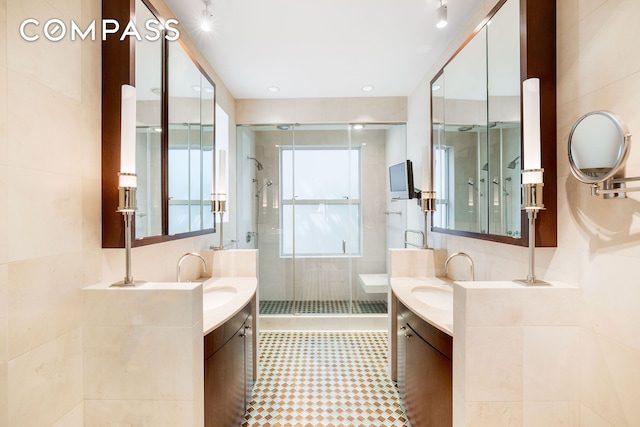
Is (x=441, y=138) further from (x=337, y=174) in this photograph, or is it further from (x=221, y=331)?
(x=221, y=331)

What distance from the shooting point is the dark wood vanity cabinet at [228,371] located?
1.32 m

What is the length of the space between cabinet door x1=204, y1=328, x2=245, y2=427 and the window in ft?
7.07

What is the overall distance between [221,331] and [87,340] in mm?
525

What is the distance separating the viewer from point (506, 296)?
1129 millimetres

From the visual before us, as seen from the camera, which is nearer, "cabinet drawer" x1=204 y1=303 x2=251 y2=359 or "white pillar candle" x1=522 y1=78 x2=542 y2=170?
"white pillar candle" x1=522 y1=78 x2=542 y2=170

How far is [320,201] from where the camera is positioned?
3.86 metres

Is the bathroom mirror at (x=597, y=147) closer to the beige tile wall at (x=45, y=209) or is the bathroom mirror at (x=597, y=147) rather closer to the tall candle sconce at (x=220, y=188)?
the beige tile wall at (x=45, y=209)

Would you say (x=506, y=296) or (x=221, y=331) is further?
(x=221, y=331)

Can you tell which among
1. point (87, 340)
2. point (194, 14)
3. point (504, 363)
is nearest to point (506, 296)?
point (504, 363)

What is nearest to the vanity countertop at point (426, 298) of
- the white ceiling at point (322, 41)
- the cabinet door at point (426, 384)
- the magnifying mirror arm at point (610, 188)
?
the cabinet door at point (426, 384)

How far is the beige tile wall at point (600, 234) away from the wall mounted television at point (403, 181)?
4.55ft

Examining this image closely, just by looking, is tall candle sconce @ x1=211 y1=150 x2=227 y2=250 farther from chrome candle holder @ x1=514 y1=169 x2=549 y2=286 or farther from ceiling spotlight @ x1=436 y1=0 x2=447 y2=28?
chrome candle holder @ x1=514 y1=169 x2=549 y2=286

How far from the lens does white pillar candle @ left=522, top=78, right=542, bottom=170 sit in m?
1.17

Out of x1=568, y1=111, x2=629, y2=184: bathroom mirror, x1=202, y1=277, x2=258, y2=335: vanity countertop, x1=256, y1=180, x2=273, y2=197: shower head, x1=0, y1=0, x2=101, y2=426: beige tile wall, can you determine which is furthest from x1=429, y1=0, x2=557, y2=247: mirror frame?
x1=256, y1=180, x2=273, y2=197: shower head
